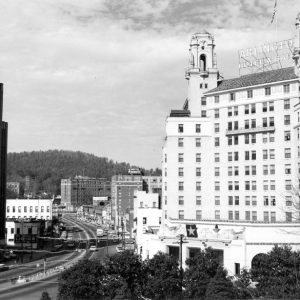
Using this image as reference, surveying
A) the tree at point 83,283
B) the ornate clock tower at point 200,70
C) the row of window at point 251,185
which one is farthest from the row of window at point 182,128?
the tree at point 83,283

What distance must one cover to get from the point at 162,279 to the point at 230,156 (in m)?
40.4

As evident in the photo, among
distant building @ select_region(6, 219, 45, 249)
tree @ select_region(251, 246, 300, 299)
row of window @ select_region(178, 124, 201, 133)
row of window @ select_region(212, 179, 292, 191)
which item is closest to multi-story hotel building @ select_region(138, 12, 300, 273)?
row of window @ select_region(178, 124, 201, 133)

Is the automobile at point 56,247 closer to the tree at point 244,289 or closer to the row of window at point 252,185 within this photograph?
the row of window at point 252,185

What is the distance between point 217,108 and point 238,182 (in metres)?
13.7

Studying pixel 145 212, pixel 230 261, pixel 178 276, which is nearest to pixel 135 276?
pixel 178 276

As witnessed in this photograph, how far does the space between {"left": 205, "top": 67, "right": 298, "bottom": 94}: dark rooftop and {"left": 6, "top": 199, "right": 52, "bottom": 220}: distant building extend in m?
114

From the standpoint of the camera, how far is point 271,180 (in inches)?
3354

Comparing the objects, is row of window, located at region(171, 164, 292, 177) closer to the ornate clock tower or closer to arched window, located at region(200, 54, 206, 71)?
the ornate clock tower

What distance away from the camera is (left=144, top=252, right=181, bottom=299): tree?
52.2 metres

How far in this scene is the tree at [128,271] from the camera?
5281 centimetres

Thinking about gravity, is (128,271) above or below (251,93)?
below

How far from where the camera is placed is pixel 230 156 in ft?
293

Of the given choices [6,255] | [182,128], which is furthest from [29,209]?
[182,128]

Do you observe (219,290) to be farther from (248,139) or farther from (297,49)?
(297,49)
